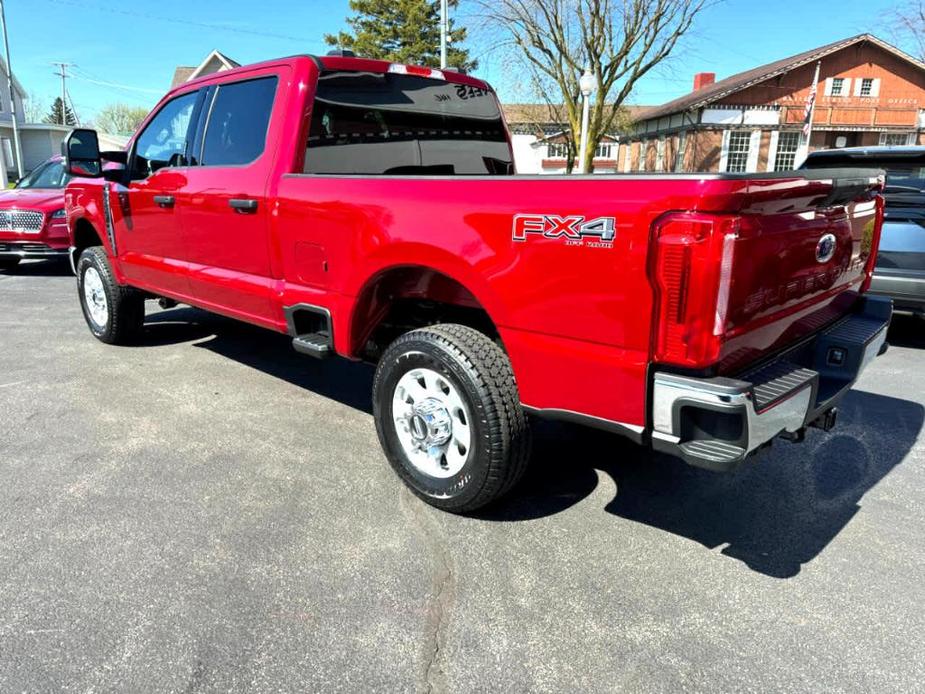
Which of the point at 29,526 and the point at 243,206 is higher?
the point at 243,206

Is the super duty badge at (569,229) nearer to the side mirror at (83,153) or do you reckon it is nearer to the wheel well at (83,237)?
the side mirror at (83,153)

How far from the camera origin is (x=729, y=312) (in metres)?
2.20

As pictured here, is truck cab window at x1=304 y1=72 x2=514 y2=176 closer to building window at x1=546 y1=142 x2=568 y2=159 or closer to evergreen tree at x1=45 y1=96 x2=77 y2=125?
building window at x1=546 y1=142 x2=568 y2=159

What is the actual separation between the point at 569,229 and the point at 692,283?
479 mm

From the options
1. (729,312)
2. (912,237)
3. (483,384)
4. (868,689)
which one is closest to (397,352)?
(483,384)

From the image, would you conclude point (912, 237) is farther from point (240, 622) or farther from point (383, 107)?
point (240, 622)

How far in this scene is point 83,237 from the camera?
6039 millimetres

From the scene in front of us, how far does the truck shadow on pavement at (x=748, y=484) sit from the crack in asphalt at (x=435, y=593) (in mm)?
307

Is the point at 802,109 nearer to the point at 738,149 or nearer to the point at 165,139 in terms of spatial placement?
the point at 738,149

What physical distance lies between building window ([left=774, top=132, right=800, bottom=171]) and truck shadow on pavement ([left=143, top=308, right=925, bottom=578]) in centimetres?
3554

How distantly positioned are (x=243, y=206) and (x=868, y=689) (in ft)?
11.6

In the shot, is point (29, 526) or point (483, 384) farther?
point (29, 526)

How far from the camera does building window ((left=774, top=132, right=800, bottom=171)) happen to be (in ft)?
117

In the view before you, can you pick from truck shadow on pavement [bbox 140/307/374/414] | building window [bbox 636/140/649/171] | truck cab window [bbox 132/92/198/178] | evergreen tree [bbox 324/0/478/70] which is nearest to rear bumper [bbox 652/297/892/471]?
truck shadow on pavement [bbox 140/307/374/414]
